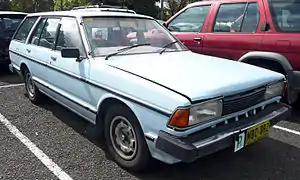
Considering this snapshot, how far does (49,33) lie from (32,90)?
124 centimetres

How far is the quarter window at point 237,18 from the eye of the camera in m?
4.65

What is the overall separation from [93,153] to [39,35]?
2304 millimetres

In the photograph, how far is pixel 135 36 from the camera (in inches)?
146

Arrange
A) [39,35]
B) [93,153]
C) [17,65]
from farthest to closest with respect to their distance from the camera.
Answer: [17,65] < [39,35] < [93,153]

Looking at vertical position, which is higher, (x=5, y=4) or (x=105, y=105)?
(x=5, y=4)

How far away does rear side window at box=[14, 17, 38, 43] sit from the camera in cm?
498

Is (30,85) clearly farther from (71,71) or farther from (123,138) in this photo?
(123,138)

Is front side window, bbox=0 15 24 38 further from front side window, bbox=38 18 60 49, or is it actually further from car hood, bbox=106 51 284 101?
car hood, bbox=106 51 284 101

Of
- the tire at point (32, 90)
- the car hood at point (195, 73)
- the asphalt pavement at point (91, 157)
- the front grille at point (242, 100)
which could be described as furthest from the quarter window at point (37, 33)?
the front grille at point (242, 100)

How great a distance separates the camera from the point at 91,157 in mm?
3158

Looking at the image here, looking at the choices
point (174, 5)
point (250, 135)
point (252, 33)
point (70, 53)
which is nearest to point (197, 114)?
point (250, 135)

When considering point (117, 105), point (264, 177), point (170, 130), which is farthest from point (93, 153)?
point (264, 177)

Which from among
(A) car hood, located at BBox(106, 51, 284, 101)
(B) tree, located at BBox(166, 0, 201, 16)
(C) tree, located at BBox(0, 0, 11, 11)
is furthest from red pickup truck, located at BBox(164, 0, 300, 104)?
(C) tree, located at BBox(0, 0, 11, 11)

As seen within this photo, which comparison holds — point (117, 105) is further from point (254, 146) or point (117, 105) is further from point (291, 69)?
point (291, 69)
